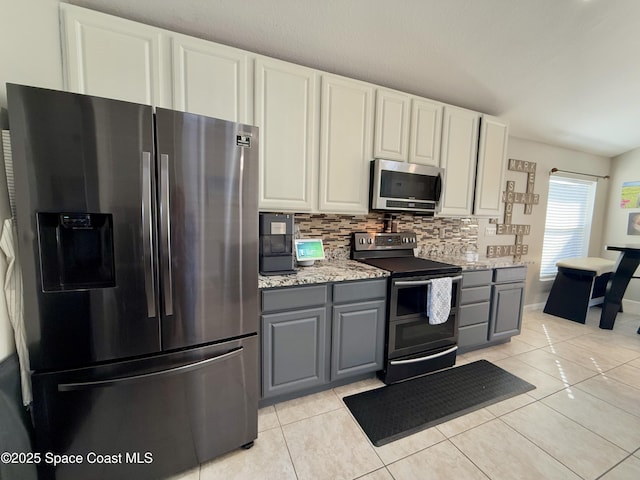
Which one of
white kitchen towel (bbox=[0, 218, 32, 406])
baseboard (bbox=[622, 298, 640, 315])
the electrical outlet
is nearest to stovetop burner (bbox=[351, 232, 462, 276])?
the electrical outlet

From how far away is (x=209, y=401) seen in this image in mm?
1371

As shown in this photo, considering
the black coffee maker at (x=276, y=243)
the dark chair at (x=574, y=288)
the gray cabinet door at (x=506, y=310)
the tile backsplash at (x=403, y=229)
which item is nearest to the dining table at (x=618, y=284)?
the dark chair at (x=574, y=288)

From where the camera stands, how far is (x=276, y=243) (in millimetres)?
1851

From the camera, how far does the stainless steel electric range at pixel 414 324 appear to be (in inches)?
80.7

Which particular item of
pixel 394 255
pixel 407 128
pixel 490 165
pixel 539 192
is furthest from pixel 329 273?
pixel 539 192

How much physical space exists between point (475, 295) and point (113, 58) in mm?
3202

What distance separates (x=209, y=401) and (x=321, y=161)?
1.71m

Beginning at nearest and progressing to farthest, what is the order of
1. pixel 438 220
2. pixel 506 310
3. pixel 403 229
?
pixel 506 310 → pixel 403 229 → pixel 438 220

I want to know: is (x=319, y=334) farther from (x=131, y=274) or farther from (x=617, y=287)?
(x=617, y=287)

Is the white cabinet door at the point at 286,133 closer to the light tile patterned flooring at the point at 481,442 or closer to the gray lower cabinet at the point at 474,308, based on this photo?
the light tile patterned flooring at the point at 481,442

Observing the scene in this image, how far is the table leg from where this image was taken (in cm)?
337

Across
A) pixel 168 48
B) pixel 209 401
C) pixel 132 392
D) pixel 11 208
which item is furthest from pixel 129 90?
pixel 209 401

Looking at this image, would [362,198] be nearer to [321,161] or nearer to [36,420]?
[321,161]

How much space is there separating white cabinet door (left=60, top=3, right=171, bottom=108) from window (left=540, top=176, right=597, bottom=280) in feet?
16.4
